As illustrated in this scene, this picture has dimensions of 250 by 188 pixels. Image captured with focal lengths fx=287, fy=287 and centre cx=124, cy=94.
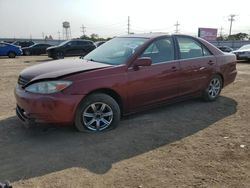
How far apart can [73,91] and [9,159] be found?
124 cm

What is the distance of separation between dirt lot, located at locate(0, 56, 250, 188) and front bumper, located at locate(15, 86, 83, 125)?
1.13ft

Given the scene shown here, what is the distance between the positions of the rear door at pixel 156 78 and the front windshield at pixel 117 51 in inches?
9.2

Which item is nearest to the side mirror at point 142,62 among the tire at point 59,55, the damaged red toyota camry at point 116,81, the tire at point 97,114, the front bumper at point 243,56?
the damaged red toyota camry at point 116,81

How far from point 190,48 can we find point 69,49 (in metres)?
16.8

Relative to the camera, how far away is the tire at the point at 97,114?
172 inches

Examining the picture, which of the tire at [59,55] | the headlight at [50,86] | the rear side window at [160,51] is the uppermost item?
the rear side window at [160,51]

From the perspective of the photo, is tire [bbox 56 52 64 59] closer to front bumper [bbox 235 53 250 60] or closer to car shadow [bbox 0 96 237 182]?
front bumper [bbox 235 53 250 60]

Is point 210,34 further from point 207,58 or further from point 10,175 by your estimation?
point 10,175

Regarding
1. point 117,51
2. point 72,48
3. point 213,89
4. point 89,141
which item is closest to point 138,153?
point 89,141

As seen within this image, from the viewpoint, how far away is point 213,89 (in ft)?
21.3

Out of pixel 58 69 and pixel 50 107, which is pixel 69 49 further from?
pixel 50 107

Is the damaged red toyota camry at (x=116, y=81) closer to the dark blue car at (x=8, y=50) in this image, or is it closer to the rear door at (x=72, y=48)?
the rear door at (x=72, y=48)

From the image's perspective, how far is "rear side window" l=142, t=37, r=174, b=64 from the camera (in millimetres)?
5143

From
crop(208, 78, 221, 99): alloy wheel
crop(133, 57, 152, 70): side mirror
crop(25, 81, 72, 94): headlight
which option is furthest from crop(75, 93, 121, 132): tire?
crop(208, 78, 221, 99): alloy wheel
